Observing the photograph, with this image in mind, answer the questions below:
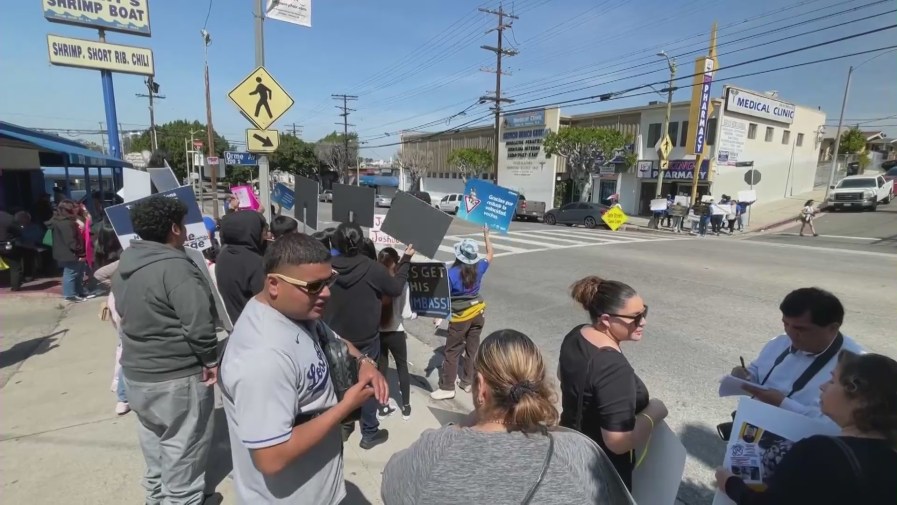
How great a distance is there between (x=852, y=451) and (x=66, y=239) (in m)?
9.42

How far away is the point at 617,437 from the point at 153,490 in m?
2.73

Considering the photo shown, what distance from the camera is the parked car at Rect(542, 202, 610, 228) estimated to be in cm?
2308

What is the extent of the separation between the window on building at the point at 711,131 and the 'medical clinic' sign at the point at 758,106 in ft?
3.54

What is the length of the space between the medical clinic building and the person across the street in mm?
27542

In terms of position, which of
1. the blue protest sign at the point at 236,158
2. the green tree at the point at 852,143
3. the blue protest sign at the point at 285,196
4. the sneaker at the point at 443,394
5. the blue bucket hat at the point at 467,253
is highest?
the green tree at the point at 852,143

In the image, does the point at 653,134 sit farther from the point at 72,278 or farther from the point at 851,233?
the point at 72,278

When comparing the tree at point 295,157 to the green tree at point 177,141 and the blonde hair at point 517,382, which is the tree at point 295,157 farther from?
the blonde hair at point 517,382

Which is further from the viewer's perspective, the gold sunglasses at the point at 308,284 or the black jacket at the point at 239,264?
the black jacket at the point at 239,264

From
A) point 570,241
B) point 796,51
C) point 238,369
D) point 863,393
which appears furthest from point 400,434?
point 796,51

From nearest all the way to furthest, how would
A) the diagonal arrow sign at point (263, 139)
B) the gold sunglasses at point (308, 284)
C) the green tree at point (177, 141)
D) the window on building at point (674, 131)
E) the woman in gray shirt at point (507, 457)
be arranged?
the woman in gray shirt at point (507, 457) → the gold sunglasses at point (308, 284) → the diagonal arrow sign at point (263, 139) → the window on building at point (674, 131) → the green tree at point (177, 141)

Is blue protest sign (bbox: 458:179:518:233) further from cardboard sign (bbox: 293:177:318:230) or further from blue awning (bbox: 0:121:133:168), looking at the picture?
blue awning (bbox: 0:121:133:168)

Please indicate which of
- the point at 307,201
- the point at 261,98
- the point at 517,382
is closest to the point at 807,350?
the point at 517,382

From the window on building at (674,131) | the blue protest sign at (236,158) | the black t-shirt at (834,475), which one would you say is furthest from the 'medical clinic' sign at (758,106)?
the black t-shirt at (834,475)

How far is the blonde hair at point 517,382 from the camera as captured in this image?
4.22ft
